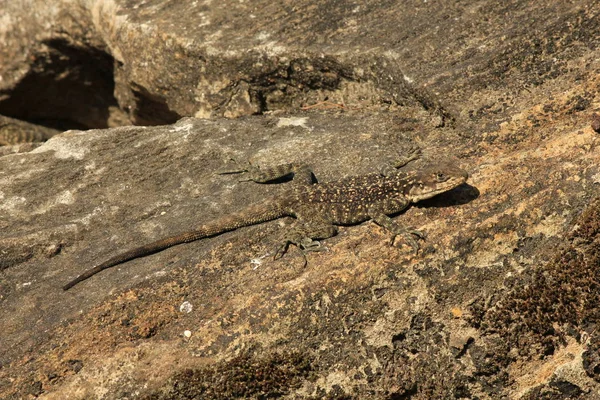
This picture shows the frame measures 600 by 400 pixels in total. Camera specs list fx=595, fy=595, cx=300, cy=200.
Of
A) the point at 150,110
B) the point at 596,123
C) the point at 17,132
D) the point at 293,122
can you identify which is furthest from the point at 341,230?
the point at 17,132

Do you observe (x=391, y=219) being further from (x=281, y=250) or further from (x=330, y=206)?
(x=281, y=250)

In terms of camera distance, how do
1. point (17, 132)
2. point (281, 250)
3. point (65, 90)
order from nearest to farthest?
point (281, 250), point (17, 132), point (65, 90)

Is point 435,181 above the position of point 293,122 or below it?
below

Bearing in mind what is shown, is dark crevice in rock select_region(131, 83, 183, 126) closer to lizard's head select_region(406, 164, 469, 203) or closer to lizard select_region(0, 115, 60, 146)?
lizard select_region(0, 115, 60, 146)

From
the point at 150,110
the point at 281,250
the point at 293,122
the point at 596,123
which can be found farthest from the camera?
the point at 150,110

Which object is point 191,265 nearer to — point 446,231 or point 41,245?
point 41,245

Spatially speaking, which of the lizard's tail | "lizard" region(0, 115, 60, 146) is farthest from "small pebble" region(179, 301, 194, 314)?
"lizard" region(0, 115, 60, 146)

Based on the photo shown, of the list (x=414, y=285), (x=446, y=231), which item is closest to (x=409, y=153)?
(x=446, y=231)

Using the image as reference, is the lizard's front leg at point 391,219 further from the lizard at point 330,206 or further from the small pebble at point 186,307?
the small pebble at point 186,307

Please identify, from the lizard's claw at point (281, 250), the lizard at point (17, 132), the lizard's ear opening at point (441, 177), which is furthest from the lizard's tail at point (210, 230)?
the lizard at point (17, 132)
